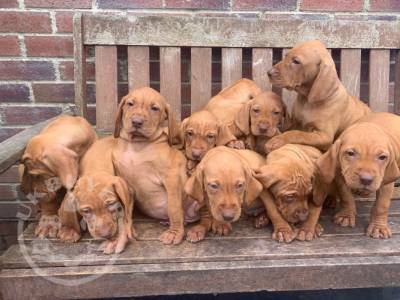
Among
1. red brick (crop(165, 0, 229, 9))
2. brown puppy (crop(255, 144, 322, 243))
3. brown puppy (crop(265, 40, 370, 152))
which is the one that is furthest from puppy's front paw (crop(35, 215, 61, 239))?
red brick (crop(165, 0, 229, 9))

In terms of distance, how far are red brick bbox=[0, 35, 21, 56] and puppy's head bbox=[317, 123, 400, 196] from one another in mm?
2115

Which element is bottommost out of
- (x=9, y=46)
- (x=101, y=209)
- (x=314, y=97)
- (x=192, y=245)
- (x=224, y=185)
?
(x=192, y=245)

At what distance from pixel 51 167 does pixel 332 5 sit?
207cm

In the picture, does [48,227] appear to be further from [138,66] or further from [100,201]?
[138,66]

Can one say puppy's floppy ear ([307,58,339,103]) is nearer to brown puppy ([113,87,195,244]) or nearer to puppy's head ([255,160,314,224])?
puppy's head ([255,160,314,224])

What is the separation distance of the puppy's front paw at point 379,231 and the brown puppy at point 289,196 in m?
0.23

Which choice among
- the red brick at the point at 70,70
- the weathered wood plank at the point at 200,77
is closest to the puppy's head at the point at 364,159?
the weathered wood plank at the point at 200,77

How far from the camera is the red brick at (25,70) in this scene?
10.5ft

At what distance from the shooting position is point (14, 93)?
3.27 meters

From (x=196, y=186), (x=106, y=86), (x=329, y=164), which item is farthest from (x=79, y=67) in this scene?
(x=329, y=164)

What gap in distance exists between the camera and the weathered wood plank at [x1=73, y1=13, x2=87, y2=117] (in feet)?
9.59

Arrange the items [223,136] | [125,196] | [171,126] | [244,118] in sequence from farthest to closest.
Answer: [244,118], [223,136], [171,126], [125,196]

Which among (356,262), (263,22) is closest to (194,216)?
(356,262)

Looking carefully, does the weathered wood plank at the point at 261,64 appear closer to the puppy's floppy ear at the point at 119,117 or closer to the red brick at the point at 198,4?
the red brick at the point at 198,4
